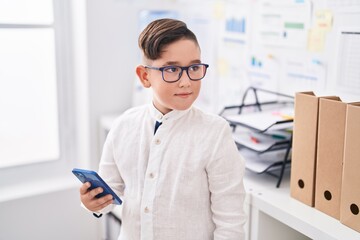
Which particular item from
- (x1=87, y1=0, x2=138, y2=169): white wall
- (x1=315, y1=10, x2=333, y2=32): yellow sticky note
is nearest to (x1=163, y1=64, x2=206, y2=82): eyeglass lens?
(x1=315, y1=10, x2=333, y2=32): yellow sticky note

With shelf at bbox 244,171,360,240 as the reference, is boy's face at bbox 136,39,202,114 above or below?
above

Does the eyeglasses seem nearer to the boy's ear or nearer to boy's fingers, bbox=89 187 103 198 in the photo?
the boy's ear

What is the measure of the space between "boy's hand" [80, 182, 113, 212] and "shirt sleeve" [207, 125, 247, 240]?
28 cm

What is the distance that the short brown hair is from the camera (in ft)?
3.22

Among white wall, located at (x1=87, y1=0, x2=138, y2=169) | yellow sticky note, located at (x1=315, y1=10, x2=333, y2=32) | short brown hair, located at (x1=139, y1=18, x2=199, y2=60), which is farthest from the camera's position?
white wall, located at (x1=87, y1=0, x2=138, y2=169)

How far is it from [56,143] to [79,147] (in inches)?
4.8

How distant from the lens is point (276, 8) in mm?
1649

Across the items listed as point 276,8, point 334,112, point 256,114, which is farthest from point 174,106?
point 276,8

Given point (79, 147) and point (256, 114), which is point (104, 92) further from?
point (256, 114)

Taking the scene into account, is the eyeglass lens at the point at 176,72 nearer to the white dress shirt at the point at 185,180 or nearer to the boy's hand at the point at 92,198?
the white dress shirt at the point at 185,180

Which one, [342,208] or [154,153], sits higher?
[154,153]

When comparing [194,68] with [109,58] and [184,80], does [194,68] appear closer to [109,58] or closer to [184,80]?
[184,80]

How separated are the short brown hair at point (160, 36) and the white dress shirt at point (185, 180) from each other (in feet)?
0.56

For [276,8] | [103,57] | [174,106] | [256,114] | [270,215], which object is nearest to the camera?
[174,106]
